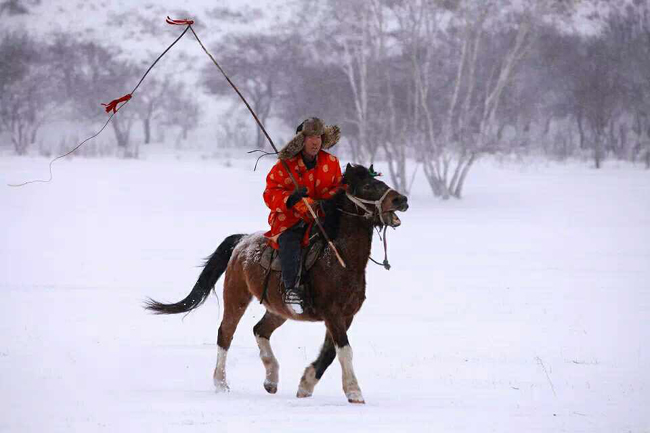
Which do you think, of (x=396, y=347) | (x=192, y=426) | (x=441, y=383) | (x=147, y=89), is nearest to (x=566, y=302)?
(x=396, y=347)

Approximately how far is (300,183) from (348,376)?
4.89 ft

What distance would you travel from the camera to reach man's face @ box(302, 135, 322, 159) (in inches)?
269

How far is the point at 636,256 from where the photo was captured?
19.2 meters

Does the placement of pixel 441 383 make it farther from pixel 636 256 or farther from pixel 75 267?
pixel 636 256

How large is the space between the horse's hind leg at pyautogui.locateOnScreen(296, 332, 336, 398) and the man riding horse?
36 cm

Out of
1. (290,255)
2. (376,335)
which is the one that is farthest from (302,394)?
(376,335)

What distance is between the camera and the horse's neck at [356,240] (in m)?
6.57

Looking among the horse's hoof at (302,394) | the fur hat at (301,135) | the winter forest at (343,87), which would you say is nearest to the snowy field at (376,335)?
the horse's hoof at (302,394)

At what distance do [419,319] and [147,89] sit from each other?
1994 inches

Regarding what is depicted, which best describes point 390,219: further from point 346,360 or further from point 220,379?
point 220,379

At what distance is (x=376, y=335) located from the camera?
10594mm

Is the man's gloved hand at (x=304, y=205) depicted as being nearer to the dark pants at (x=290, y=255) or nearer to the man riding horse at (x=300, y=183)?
the man riding horse at (x=300, y=183)

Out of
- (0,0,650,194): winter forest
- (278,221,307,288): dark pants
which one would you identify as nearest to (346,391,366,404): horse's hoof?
(278,221,307,288): dark pants

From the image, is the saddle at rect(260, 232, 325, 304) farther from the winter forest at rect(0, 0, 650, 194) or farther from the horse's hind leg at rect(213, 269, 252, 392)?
the winter forest at rect(0, 0, 650, 194)
